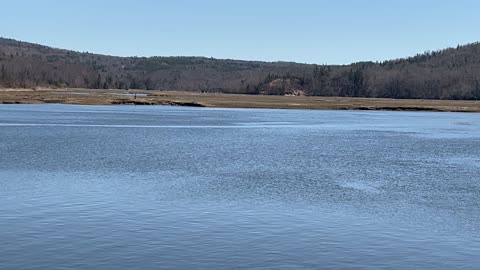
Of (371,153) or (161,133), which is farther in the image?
(161,133)

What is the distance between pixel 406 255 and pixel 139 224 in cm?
1137

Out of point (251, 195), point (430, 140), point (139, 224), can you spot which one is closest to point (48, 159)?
point (251, 195)

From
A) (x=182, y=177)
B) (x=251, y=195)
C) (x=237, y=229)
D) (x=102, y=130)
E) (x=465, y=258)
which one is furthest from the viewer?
(x=102, y=130)

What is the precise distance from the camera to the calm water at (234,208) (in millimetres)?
22656

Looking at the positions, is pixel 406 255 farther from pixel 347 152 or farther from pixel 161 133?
pixel 161 133

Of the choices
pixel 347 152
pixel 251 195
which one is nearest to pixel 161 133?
pixel 347 152

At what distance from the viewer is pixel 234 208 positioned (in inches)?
1230

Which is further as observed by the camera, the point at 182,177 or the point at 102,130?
the point at 102,130

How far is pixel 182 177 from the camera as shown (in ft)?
137

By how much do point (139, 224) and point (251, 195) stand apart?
30.7 ft

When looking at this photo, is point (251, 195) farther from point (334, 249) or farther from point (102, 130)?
point (102, 130)

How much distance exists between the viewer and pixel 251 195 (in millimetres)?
35094

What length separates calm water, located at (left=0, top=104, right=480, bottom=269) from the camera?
22.7 metres

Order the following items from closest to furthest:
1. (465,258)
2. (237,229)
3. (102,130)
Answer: (465,258)
(237,229)
(102,130)
